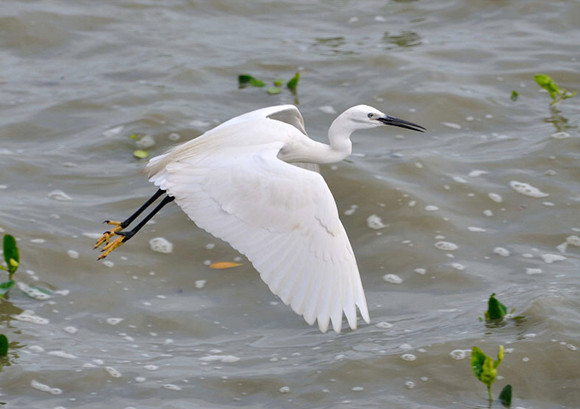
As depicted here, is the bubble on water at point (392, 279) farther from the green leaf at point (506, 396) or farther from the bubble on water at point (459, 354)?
the green leaf at point (506, 396)

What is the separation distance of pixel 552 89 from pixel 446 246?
2.05 meters

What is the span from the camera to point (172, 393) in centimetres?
536

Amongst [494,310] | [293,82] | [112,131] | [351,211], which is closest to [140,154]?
[112,131]

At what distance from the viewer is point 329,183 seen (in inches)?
295

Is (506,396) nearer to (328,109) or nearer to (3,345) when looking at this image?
(3,345)

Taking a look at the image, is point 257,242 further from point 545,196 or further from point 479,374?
point 545,196

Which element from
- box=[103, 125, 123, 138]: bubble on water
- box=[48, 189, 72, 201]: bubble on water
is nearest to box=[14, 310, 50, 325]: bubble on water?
box=[48, 189, 72, 201]: bubble on water

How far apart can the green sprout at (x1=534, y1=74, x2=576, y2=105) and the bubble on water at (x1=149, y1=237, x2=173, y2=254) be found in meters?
3.11

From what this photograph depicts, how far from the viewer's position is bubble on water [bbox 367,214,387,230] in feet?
23.2

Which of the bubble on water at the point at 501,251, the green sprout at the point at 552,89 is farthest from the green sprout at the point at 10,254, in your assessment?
the green sprout at the point at 552,89

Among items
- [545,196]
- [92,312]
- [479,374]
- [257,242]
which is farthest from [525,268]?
[92,312]

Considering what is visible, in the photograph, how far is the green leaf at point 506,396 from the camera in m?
5.16

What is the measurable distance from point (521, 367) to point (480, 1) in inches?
230

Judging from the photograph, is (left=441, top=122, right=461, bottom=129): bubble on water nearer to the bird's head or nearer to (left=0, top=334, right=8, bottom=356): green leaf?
the bird's head
